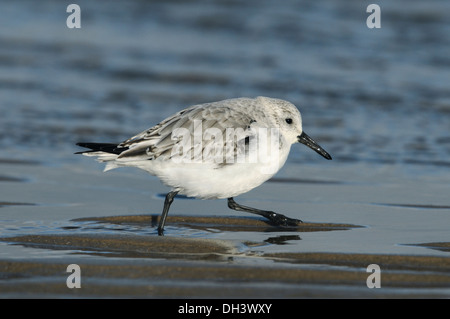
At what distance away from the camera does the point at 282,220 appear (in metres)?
6.84

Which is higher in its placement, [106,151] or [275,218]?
[106,151]

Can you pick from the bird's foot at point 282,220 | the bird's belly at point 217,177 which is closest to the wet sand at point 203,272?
the bird's belly at point 217,177

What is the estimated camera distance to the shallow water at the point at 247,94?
23.3ft

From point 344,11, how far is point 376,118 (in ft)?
23.8

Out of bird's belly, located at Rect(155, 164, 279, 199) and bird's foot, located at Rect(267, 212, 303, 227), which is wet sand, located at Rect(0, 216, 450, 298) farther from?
bird's foot, located at Rect(267, 212, 303, 227)

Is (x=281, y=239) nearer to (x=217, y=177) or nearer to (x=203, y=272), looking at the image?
(x=217, y=177)

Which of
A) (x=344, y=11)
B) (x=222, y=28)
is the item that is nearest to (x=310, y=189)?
(x=222, y=28)

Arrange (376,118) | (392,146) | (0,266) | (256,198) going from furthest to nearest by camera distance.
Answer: (376,118), (392,146), (256,198), (0,266)

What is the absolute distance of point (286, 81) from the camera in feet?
42.3

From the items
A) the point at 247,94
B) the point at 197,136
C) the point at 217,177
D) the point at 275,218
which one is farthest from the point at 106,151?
the point at 247,94

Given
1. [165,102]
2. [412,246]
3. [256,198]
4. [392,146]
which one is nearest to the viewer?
[412,246]

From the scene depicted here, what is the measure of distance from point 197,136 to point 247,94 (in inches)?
228

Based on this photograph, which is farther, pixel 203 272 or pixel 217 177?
pixel 217 177

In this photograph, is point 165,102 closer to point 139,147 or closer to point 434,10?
point 139,147
